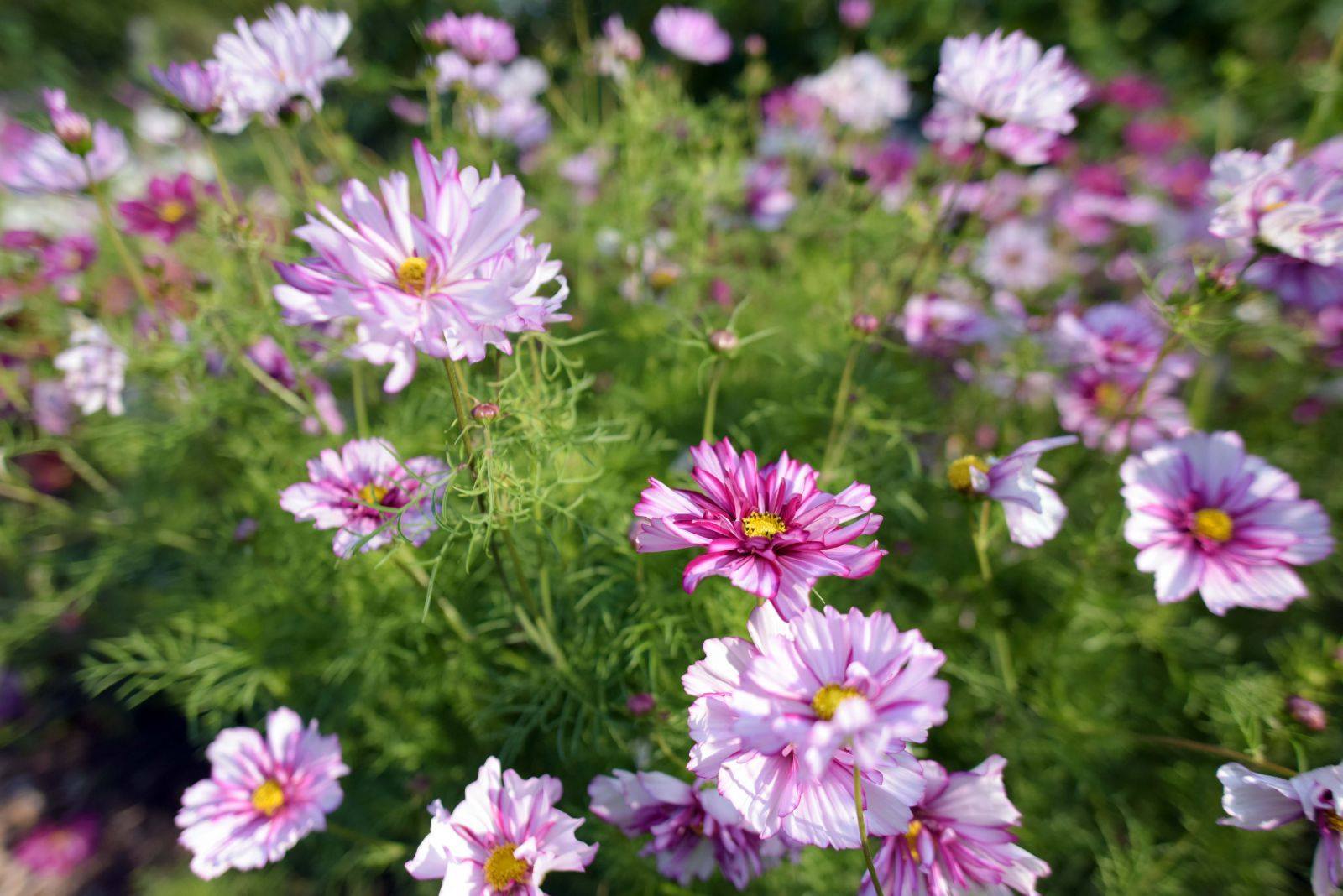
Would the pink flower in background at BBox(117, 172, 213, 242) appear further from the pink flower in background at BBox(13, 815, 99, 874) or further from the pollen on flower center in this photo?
the pollen on flower center

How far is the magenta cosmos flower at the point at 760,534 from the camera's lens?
2.12 feet

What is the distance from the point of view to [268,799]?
3.22ft

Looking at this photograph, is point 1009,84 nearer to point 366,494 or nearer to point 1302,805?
point 1302,805

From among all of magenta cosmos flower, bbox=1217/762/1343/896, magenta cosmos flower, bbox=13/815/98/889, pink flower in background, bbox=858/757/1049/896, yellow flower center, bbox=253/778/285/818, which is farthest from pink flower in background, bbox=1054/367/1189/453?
magenta cosmos flower, bbox=13/815/98/889

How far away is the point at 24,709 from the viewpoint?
185cm

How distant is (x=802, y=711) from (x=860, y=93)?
5.66 feet

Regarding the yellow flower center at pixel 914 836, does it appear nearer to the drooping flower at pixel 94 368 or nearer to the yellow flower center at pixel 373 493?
the yellow flower center at pixel 373 493

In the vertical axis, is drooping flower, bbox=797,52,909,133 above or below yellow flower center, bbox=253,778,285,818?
above

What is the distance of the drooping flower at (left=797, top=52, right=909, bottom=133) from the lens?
1.83 m

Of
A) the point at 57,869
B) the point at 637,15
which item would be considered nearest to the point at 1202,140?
the point at 637,15

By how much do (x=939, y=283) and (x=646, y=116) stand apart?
0.72m

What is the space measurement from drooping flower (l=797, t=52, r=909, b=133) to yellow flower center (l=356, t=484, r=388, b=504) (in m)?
1.39

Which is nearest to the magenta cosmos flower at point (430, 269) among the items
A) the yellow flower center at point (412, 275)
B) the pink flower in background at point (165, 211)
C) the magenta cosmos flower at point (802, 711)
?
the yellow flower center at point (412, 275)

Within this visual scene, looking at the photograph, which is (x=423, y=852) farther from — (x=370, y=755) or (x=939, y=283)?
(x=939, y=283)
